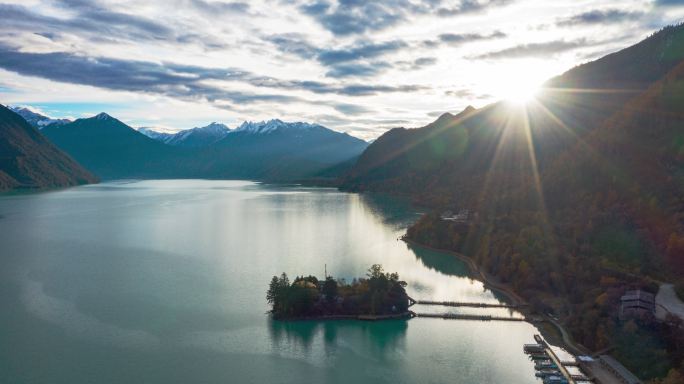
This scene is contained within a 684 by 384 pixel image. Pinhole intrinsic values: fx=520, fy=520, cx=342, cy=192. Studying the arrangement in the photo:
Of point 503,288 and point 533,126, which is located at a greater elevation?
point 533,126

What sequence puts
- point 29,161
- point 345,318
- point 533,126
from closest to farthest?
point 345,318
point 533,126
point 29,161

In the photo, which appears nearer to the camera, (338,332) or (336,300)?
(338,332)

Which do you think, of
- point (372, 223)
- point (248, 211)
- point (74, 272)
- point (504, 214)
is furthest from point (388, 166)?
point (74, 272)

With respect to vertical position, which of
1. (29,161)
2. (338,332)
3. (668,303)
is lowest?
(338,332)

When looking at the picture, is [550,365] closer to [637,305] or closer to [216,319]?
[637,305]

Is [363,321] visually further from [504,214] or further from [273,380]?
[504,214]

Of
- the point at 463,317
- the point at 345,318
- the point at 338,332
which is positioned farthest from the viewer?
the point at 463,317

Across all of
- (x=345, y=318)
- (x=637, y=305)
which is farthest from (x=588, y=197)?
(x=345, y=318)
